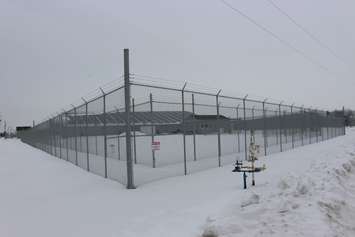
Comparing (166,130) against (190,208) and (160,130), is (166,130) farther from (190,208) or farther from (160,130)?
(190,208)

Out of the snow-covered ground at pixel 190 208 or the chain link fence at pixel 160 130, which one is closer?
the snow-covered ground at pixel 190 208

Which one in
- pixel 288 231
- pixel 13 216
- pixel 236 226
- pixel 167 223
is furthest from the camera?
pixel 13 216

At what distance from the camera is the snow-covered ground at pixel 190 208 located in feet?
15.6

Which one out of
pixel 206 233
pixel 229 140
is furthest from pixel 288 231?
pixel 229 140

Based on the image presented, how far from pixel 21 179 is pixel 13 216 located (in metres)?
5.04

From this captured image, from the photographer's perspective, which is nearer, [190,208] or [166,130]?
[190,208]

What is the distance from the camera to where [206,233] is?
15.2 ft

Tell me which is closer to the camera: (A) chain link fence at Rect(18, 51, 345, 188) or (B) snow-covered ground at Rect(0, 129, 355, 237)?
(B) snow-covered ground at Rect(0, 129, 355, 237)

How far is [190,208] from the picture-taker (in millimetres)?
6246

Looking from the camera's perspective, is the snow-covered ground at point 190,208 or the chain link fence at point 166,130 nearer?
the snow-covered ground at point 190,208

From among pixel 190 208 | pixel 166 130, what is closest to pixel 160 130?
pixel 166 130

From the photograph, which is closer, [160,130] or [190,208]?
[190,208]

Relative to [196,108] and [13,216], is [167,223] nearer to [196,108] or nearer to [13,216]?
[13,216]

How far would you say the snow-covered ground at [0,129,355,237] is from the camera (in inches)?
188
